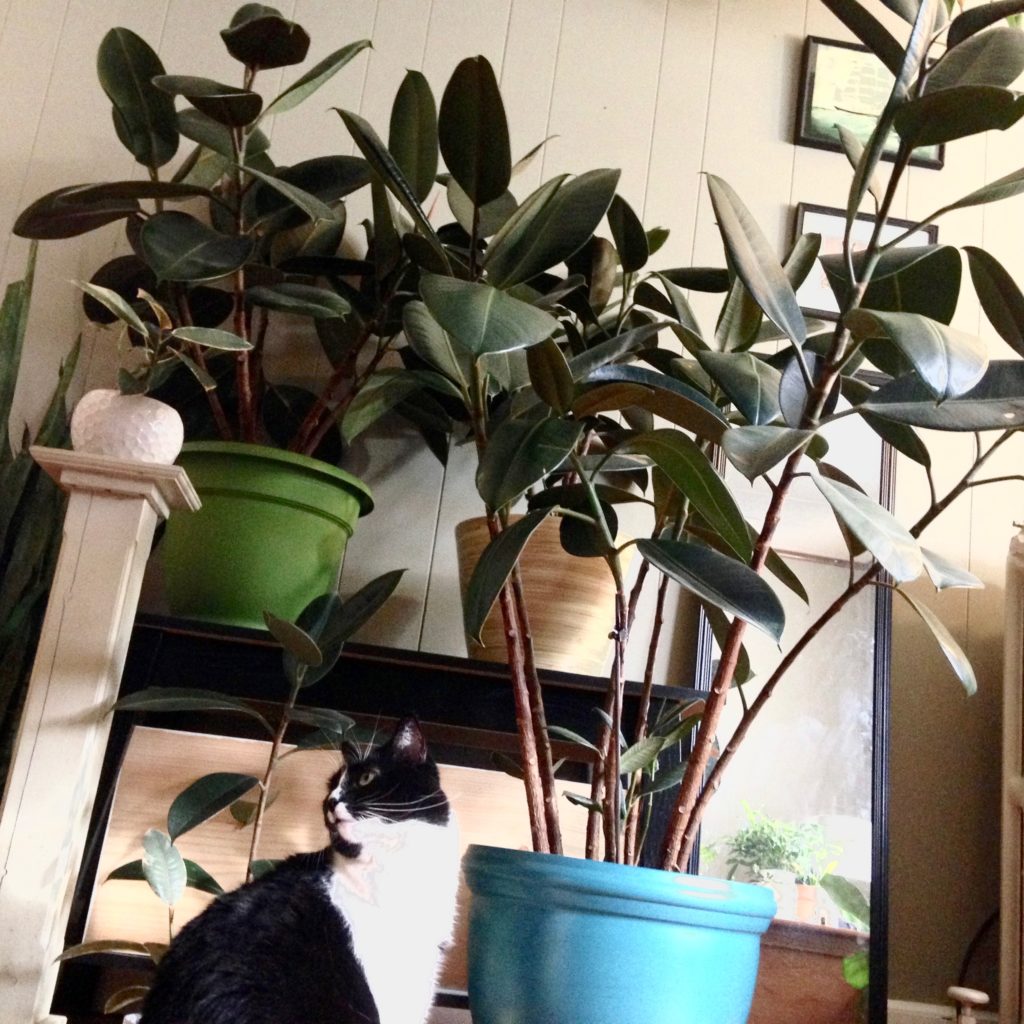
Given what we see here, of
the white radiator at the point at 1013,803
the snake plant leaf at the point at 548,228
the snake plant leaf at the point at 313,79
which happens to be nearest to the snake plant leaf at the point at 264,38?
the snake plant leaf at the point at 313,79

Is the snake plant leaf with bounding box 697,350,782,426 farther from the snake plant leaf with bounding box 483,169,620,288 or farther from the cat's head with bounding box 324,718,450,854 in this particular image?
the cat's head with bounding box 324,718,450,854

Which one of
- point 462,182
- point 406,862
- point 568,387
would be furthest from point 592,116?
point 406,862

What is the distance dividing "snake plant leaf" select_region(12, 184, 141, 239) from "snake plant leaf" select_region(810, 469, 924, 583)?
91 centimetres

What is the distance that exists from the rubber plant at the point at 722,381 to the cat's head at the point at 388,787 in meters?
0.10

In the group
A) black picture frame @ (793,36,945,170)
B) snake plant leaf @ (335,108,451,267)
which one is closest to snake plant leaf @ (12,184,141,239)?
snake plant leaf @ (335,108,451,267)

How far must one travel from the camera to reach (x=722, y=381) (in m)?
0.93

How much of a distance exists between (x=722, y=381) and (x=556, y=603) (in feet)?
1.52

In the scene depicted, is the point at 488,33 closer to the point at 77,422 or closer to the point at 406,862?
the point at 77,422

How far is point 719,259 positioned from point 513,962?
120 cm

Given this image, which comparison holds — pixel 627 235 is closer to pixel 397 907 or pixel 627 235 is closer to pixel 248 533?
pixel 248 533

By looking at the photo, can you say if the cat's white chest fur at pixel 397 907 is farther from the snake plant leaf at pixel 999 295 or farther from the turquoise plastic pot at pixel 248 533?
the snake plant leaf at pixel 999 295

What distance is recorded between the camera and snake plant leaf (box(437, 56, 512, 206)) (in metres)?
0.99

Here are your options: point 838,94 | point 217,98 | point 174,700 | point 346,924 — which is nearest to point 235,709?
point 174,700

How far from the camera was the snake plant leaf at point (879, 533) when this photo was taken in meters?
0.75
